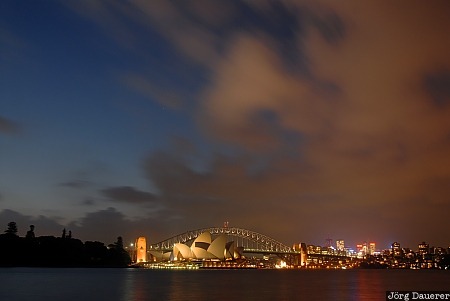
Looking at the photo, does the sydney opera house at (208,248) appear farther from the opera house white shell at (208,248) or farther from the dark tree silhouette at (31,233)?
the dark tree silhouette at (31,233)

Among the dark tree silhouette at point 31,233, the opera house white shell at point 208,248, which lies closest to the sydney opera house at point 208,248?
the opera house white shell at point 208,248

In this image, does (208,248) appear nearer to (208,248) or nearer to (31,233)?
(208,248)

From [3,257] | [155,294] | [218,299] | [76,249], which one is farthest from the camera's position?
[76,249]

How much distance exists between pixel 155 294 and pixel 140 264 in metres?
140

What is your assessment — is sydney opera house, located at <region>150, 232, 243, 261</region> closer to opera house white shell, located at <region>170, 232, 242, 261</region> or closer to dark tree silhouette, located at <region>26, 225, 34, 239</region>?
opera house white shell, located at <region>170, 232, 242, 261</region>

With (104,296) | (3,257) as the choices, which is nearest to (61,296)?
(104,296)

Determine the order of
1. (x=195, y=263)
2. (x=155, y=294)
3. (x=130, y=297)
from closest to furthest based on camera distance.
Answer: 1. (x=130, y=297)
2. (x=155, y=294)
3. (x=195, y=263)

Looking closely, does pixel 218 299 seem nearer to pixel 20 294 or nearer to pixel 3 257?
pixel 20 294

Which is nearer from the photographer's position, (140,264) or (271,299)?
(271,299)

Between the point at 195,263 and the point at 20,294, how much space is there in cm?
13500

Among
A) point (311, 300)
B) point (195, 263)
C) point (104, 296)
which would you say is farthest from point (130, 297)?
point (195, 263)

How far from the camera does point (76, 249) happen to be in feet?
550

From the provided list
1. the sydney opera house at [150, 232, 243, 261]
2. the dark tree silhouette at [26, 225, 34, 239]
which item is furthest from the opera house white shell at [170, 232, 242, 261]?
the dark tree silhouette at [26, 225, 34, 239]

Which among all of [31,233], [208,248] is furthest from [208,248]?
[31,233]
